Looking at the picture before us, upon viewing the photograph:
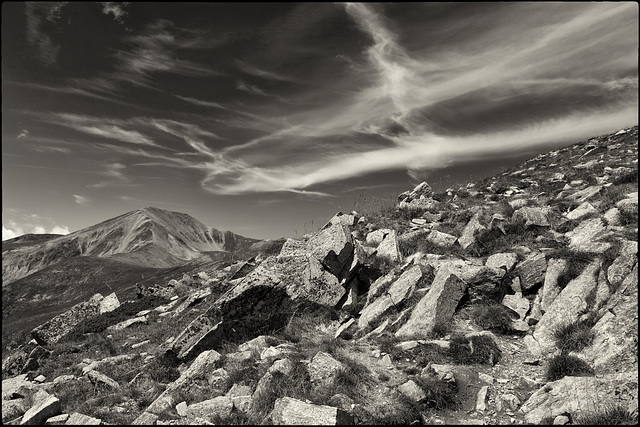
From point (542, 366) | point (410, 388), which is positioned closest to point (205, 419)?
point (410, 388)

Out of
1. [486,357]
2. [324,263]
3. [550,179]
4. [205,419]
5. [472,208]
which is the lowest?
[205,419]

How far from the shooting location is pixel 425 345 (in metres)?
10.9

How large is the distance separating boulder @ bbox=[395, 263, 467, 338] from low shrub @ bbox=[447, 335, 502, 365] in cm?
121

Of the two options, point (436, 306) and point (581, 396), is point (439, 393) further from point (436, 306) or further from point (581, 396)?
point (436, 306)

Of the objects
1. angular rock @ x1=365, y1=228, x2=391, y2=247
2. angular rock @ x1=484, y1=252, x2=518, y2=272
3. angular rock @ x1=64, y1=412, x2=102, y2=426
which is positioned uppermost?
angular rock @ x1=365, y1=228, x2=391, y2=247

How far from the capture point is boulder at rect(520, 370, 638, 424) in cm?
717

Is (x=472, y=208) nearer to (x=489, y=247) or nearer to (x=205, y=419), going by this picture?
(x=489, y=247)

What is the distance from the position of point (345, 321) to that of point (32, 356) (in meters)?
16.1

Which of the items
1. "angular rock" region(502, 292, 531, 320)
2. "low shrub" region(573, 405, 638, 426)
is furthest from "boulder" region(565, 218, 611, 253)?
"low shrub" region(573, 405, 638, 426)

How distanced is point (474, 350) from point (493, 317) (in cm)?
197

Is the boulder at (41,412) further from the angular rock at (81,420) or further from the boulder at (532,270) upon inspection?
the boulder at (532,270)

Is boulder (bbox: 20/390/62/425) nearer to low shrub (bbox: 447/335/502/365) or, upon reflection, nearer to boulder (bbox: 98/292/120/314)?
low shrub (bbox: 447/335/502/365)

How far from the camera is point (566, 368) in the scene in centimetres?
869

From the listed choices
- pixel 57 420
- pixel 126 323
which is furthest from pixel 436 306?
pixel 126 323
